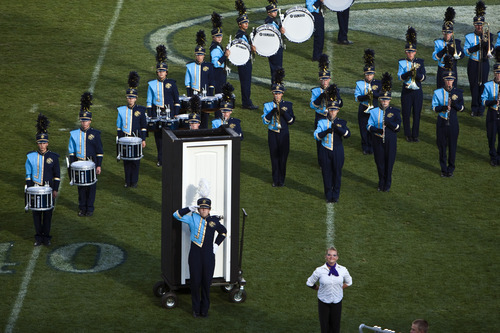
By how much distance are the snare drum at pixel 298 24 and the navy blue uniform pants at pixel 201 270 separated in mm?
8985

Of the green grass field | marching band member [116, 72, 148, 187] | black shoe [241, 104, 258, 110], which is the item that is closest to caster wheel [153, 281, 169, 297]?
the green grass field

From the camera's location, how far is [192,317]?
11539mm

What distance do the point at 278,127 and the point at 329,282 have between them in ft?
17.2

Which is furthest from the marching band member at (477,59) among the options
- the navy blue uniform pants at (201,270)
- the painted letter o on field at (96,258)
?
the navy blue uniform pants at (201,270)

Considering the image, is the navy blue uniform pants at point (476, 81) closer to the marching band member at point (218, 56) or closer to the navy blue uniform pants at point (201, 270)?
the marching band member at point (218, 56)

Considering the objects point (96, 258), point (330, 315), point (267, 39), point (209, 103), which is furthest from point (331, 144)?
point (330, 315)

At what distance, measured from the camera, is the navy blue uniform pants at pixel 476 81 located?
1877 cm

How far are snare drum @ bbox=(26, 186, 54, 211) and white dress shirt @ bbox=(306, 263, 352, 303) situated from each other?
13.4 feet

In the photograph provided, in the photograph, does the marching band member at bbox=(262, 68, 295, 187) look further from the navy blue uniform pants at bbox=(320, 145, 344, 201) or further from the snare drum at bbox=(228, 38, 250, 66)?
the snare drum at bbox=(228, 38, 250, 66)

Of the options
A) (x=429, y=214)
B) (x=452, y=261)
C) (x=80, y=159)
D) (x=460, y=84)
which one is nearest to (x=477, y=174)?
(x=429, y=214)

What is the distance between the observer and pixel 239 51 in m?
18.1

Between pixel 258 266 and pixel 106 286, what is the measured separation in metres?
1.87

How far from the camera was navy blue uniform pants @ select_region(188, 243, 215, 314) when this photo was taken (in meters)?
11.3

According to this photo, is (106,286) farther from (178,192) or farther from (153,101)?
(153,101)
